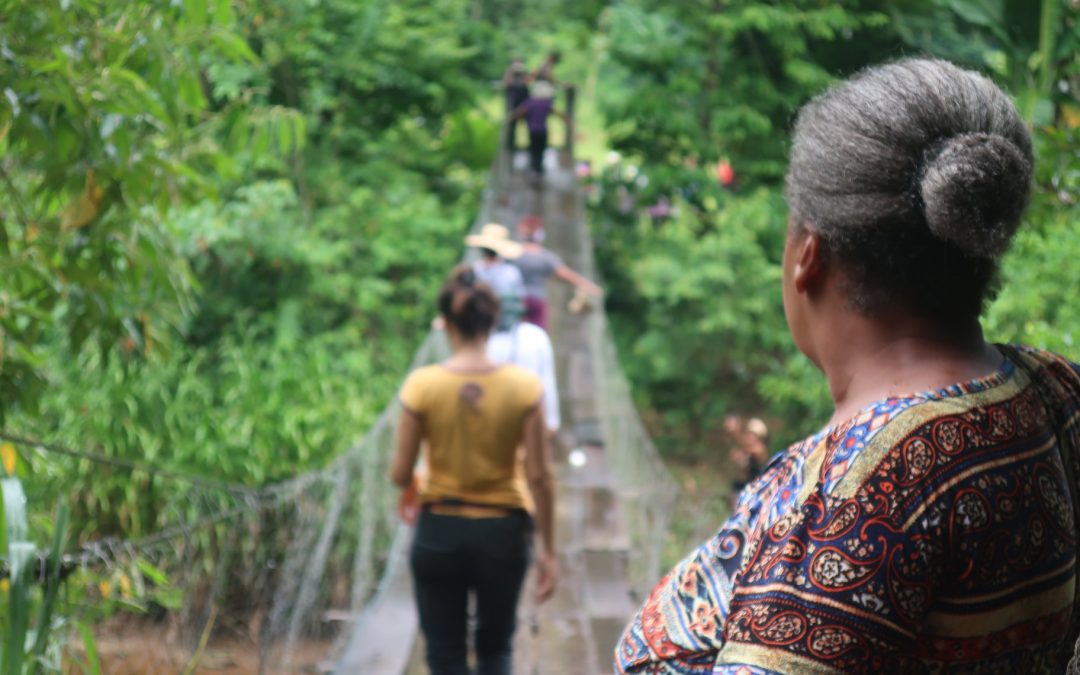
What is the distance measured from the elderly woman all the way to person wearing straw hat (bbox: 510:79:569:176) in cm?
963

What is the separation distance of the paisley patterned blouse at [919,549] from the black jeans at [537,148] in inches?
395

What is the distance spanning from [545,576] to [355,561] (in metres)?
2.76

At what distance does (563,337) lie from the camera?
297 inches

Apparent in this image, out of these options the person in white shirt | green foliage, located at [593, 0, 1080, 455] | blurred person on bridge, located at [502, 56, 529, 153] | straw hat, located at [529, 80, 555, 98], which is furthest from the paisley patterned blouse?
blurred person on bridge, located at [502, 56, 529, 153]

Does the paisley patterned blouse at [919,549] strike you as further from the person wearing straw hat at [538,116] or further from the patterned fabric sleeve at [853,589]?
the person wearing straw hat at [538,116]

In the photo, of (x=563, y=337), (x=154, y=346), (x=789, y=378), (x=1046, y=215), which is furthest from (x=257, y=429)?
(x=1046, y=215)

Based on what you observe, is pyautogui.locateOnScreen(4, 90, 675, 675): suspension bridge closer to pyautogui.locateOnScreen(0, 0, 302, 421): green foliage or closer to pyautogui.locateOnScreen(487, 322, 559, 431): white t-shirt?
pyautogui.locateOnScreen(0, 0, 302, 421): green foliage

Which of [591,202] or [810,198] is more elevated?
[591,202]

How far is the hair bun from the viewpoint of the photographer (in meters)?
0.67

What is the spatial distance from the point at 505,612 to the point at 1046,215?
122 cm

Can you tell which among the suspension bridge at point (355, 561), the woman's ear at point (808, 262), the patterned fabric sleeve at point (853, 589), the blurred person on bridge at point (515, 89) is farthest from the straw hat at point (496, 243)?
the blurred person on bridge at point (515, 89)

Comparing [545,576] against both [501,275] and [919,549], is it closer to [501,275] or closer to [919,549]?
[919,549]

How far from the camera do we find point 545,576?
2508mm

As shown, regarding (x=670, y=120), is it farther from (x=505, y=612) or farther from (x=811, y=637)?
(x=811, y=637)
